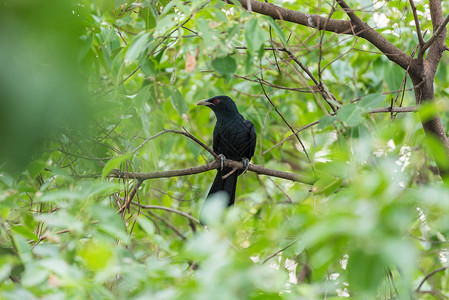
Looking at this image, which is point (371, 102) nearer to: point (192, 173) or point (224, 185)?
point (192, 173)

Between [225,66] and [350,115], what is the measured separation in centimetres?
64

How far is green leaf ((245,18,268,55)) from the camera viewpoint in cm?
192

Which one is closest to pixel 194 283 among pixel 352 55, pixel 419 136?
pixel 419 136

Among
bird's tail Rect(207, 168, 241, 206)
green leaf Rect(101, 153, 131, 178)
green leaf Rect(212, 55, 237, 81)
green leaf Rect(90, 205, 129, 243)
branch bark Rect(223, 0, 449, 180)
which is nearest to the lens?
green leaf Rect(90, 205, 129, 243)

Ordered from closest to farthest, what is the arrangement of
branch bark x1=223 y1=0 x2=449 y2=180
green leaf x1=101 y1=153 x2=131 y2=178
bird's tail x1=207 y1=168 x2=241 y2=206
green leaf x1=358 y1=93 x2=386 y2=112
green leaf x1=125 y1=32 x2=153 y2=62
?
1. green leaf x1=101 y1=153 x2=131 y2=178
2. green leaf x1=125 y1=32 x2=153 y2=62
3. green leaf x1=358 y1=93 x2=386 y2=112
4. branch bark x1=223 y1=0 x2=449 y2=180
5. bird's tail x1=207 y1=168 x2=241 y2=206

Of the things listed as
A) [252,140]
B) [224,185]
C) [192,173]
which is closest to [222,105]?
[252,140]

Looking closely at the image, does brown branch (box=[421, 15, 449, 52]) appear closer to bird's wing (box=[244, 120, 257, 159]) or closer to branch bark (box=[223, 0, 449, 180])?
branch bark (box=[223, 0, 449, 180])

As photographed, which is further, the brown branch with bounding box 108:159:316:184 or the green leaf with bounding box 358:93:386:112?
the brown branch with bounding box 108:159:316:184

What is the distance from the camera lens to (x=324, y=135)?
488 cm

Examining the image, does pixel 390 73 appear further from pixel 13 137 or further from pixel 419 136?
pixel 13 137

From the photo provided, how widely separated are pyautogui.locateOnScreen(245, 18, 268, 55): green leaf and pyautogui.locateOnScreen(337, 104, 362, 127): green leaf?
513mm

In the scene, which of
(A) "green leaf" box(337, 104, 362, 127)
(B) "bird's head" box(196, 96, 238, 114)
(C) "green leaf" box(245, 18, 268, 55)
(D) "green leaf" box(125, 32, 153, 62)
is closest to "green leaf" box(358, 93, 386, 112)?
(A) "green leaf" box(337, 104, 362, 127)

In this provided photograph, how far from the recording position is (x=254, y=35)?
1.95m

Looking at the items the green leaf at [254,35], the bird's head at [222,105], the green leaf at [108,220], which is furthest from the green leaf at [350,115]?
the bird's head at [222,105]
